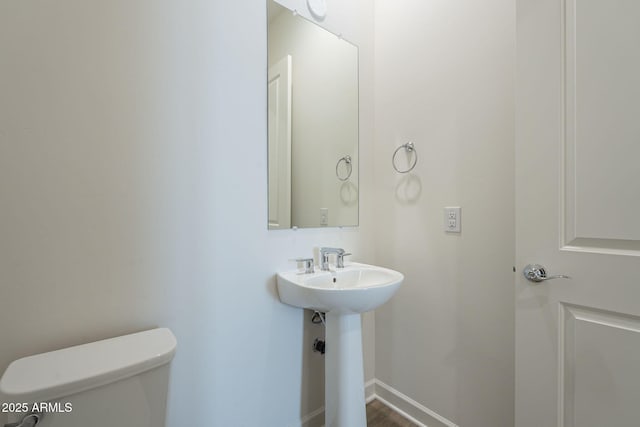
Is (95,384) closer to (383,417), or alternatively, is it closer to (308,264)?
(308,264)

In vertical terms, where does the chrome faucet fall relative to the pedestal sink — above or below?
above

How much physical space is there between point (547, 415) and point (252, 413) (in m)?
1.08

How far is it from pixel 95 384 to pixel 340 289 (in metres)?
0.73

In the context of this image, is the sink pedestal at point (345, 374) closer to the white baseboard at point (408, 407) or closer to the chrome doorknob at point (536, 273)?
the white baseboard at point (408, 407)

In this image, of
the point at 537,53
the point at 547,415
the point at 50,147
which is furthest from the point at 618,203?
the point at 50,147

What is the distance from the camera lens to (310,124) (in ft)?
4.81

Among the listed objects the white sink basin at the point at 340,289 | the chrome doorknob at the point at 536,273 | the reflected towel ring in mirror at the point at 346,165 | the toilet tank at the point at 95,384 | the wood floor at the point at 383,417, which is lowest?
the wood floor at the point at 383,417

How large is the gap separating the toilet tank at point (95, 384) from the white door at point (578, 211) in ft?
3.82

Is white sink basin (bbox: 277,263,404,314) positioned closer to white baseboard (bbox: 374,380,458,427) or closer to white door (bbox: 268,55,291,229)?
white door (bbox: 268,55,291,229)

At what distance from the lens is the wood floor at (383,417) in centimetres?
146

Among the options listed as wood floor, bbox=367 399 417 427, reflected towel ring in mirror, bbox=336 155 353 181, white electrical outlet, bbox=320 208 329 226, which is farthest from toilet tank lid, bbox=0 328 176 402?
wood floor, bbox=367 399 417 427

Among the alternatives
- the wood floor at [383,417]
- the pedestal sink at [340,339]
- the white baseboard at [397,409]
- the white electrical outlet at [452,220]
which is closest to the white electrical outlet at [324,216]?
the pedestal sink at [340,339]

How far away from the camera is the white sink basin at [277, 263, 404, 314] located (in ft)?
3.43

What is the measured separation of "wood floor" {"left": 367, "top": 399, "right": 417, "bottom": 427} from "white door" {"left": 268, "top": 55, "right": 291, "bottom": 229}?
1150 millimetres
